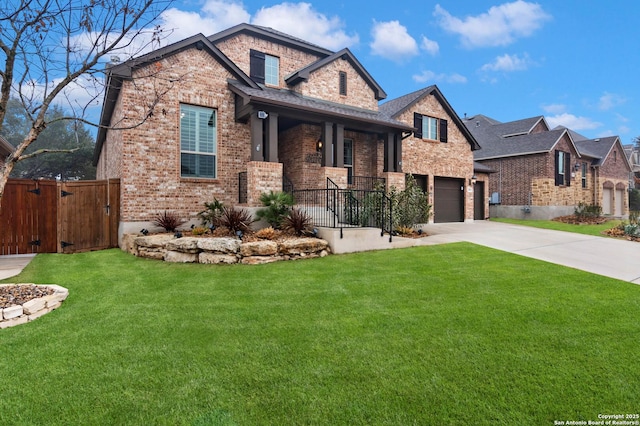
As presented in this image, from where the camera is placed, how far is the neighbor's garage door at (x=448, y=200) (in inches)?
667

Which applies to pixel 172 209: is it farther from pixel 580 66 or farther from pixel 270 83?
pixel 580 66

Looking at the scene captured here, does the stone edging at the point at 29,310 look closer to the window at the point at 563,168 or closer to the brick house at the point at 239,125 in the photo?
the brick house at the point at 239,125

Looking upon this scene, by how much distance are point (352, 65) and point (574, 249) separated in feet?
37.6

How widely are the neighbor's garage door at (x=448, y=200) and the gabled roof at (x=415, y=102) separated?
8.42 ft

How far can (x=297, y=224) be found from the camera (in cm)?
891

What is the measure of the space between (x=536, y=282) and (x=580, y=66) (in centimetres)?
2377

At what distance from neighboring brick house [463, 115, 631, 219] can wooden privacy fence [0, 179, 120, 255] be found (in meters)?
23.2

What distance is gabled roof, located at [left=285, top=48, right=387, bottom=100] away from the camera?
13.6 m

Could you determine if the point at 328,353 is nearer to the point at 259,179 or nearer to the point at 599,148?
the point at 259,179

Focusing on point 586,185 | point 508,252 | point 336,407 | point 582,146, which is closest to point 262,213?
point 508,252

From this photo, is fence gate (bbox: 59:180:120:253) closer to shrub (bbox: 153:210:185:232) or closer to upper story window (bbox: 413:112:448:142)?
shrub (bbox: 153:210:185:232)

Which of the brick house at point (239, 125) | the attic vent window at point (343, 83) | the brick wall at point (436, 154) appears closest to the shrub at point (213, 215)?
the brick house at point (239, 125)

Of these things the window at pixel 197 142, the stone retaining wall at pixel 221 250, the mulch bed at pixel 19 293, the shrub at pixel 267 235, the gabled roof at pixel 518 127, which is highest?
the gabled roof at pixel 518 127

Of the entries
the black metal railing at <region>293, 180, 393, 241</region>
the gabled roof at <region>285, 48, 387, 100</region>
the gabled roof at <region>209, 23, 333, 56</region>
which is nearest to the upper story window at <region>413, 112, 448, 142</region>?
the gabled roof at <region>285, 48, 387, 100</region>
